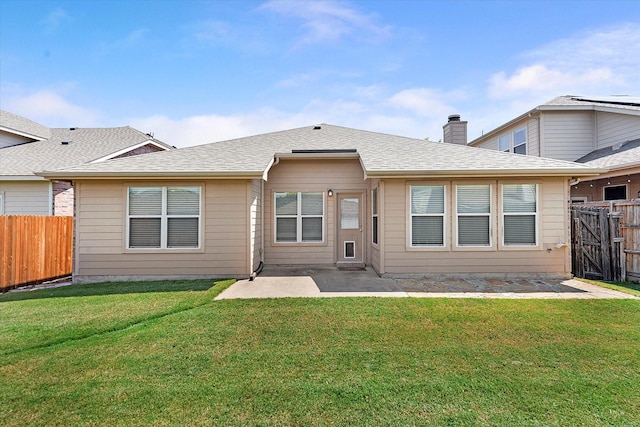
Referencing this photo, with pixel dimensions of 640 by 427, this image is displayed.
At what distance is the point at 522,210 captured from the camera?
24.1 ft

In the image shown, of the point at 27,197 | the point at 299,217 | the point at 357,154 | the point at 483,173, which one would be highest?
the point at 357,154

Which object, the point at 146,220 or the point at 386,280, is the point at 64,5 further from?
the point at 386,280

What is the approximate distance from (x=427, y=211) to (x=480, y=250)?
5.06ft

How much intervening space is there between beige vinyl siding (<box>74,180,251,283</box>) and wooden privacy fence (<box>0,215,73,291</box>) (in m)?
0.94

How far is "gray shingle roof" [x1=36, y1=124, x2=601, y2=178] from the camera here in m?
6.97

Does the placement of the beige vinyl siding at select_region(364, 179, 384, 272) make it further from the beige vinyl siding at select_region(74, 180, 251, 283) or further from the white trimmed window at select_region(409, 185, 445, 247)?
the beige vinyl siding at select_region(74, 180, 251, 283)

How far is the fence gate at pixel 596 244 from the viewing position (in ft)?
23.6

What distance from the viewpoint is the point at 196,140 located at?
2322cm

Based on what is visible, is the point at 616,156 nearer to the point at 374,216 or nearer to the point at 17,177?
the point at 374,216

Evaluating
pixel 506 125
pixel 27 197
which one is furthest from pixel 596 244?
pixel 27 197

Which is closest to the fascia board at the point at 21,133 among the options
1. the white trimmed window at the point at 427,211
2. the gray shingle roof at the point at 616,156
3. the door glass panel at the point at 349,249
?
the door glass panel at the point at 349,249

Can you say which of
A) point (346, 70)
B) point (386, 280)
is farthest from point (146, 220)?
point (346, 70)

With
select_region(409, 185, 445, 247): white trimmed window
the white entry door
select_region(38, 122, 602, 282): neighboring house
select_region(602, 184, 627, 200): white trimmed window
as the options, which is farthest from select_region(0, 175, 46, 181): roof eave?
select_region(602, 184, 627, 200): white trimmed window

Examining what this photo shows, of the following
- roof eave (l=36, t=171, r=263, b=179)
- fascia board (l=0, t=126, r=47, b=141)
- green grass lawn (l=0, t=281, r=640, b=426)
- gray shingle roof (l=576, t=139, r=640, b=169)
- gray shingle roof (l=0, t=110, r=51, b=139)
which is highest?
gray shingle roof (l=0, t=110, r=51, b=139)
